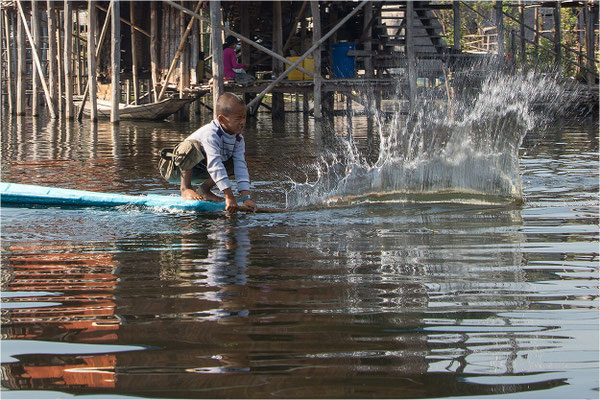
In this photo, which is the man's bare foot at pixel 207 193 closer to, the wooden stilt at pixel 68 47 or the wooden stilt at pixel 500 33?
the wooden stilt at pixel 500 33

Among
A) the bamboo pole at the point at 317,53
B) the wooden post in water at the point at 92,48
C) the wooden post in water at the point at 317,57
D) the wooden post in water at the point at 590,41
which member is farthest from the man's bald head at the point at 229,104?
the wooden post in water at the point at 590,41

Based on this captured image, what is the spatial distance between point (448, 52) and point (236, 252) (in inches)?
595

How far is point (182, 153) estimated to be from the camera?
6.97 metres

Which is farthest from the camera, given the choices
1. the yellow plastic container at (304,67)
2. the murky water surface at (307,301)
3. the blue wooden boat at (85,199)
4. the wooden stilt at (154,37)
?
the wooden stilt at (154,37)

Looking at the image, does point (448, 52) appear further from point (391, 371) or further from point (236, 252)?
point (391, 371)

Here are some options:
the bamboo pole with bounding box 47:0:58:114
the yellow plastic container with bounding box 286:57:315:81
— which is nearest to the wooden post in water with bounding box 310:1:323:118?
the yellow plastic container with bounding box 286:57:315:81

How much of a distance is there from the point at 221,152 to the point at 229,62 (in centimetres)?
1091

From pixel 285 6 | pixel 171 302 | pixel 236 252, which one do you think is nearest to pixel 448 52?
pixel 285 6

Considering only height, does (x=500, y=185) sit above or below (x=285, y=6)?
below

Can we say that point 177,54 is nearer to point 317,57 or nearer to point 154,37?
point 154,37

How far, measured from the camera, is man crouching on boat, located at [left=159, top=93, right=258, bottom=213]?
6.59 meters

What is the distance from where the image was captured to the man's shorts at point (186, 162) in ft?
22.8

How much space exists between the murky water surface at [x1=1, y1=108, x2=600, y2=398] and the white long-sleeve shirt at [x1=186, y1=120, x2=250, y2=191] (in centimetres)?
34

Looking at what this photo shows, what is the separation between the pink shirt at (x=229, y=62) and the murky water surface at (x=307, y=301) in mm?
10208
